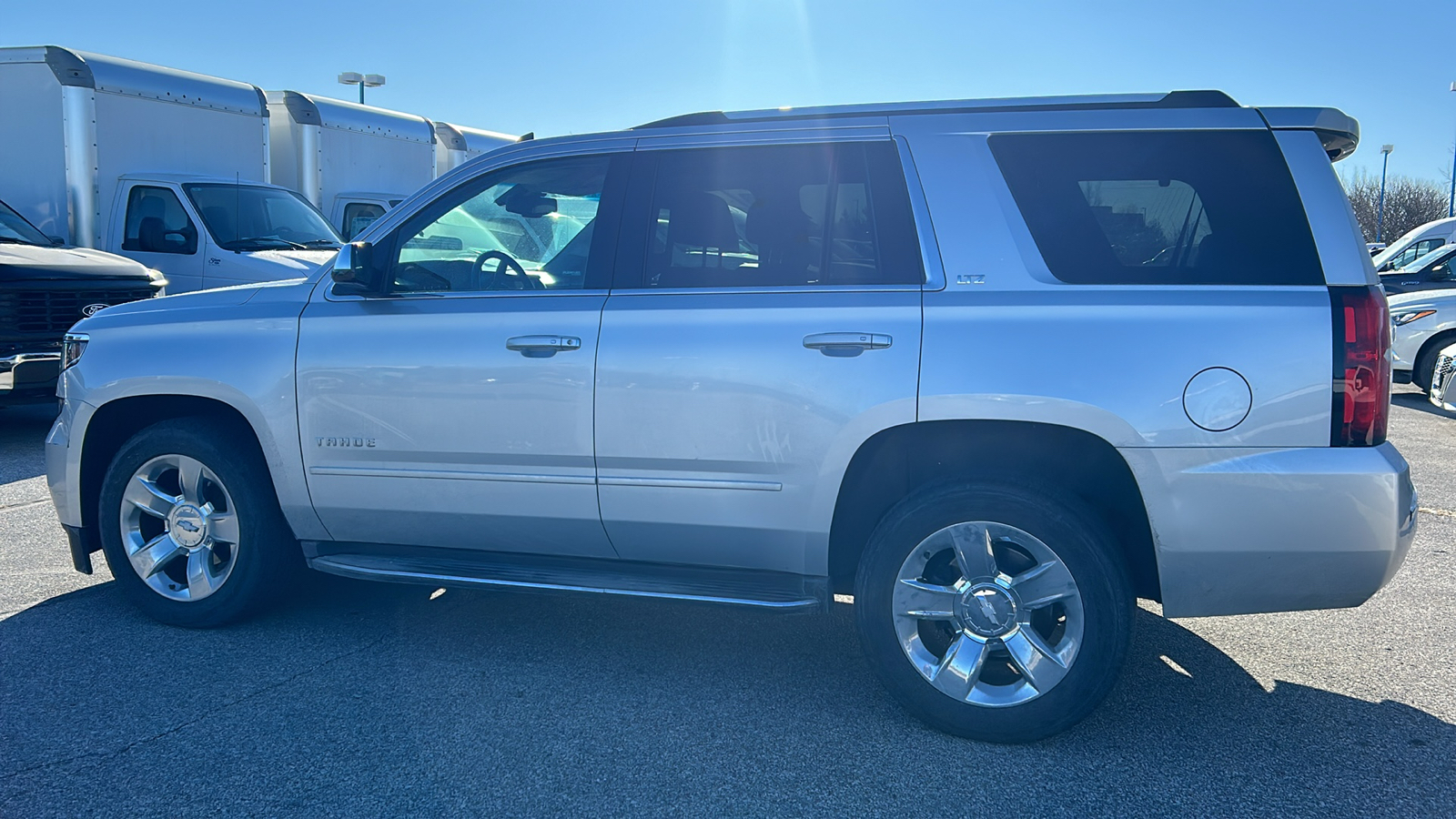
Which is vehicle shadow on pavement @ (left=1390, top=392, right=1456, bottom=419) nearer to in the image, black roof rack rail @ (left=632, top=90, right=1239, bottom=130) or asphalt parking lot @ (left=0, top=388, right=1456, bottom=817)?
asphalt parking lot @ (left=0, top=388, right=1456, bottom=817)

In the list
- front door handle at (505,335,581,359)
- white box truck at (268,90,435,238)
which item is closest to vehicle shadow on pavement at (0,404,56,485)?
white box truck at (268,90,435,238)


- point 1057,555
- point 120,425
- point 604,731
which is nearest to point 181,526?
point 120,425

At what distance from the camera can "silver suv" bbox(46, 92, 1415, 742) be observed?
10.9ft

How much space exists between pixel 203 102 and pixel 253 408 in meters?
8.94

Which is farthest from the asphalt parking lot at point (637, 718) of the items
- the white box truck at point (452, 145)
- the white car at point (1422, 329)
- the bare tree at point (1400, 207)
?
the bare tree at point (1400, 207)

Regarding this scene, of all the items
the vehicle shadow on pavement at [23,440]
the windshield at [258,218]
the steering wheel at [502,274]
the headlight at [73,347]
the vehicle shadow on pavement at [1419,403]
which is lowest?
the vehicle shadow on pavement at [23,440]

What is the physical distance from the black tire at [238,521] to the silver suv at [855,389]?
0.05 feet

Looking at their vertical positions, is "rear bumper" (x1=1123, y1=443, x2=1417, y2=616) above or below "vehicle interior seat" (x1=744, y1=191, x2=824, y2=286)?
below

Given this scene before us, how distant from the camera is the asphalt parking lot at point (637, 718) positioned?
3.17m

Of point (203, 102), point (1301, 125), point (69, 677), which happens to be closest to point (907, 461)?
point (1301, 125)

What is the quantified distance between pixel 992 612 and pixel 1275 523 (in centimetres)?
86

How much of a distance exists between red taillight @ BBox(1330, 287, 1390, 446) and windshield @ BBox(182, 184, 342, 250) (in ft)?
33.6

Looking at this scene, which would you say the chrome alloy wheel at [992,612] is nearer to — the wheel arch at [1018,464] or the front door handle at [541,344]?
the wheel arch at [1018,464]

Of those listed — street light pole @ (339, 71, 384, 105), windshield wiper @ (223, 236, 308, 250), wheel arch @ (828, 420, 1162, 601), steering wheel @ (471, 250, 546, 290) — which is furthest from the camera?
street light pole @ (339, 71, 384, 105)
